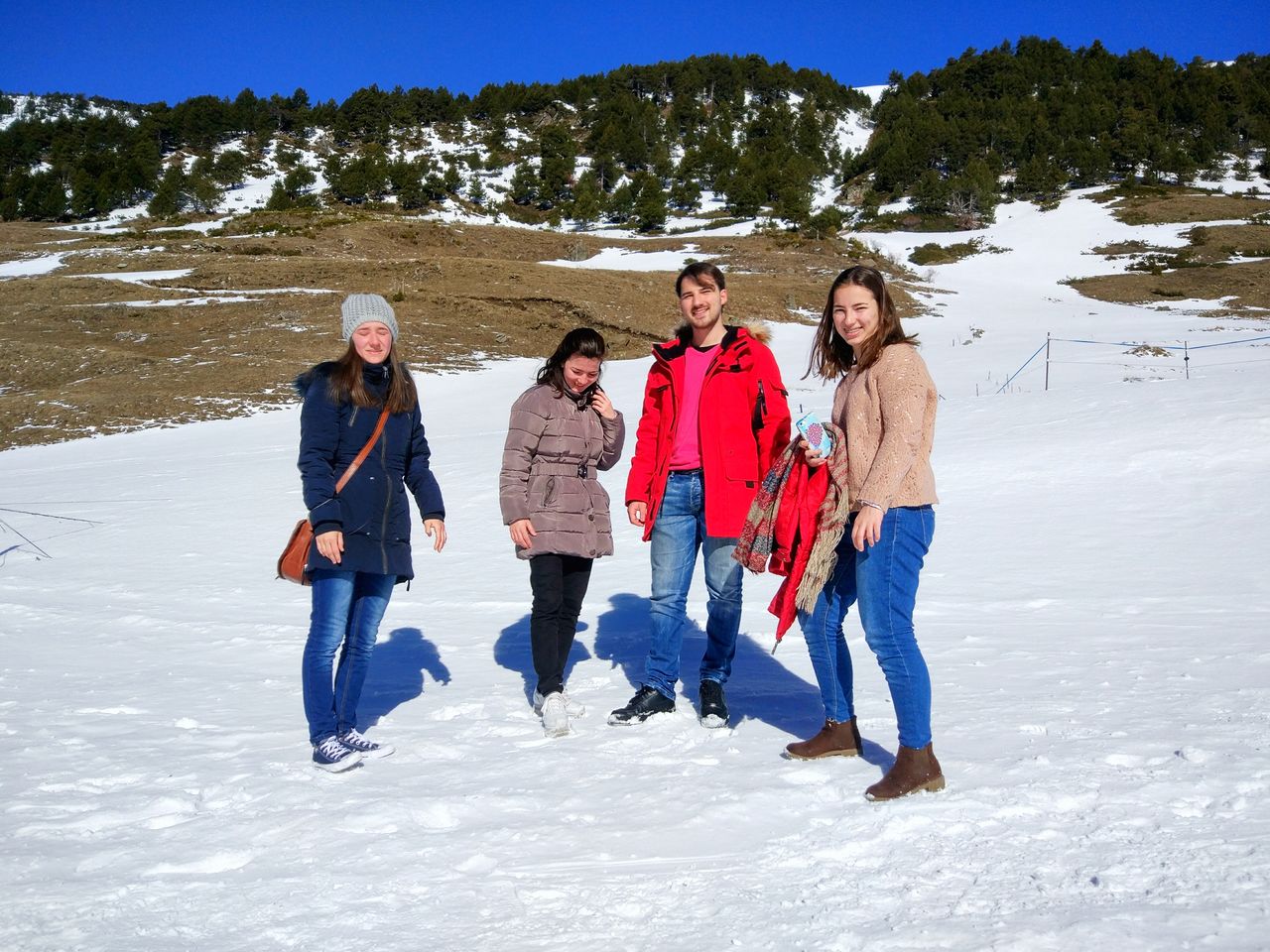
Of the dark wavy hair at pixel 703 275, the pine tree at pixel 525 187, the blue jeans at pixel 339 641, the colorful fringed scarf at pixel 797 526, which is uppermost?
the pine tree at pixel 525 187

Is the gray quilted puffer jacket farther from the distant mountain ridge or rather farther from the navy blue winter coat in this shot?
the distant mountain ridge

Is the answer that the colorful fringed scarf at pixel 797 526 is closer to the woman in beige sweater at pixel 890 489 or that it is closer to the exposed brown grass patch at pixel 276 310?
the woman in beige sweater at pixel 890 489

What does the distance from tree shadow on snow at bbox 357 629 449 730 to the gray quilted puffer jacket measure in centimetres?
118

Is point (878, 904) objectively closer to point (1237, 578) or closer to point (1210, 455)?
point (1237, 578)

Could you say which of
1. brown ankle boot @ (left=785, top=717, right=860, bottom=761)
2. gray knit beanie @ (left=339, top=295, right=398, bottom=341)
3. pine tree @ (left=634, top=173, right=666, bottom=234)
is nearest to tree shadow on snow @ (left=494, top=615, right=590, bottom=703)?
brown ankle boot @ (left=785, top=717, right=860, bottom=761)

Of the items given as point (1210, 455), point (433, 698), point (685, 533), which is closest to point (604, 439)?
point (685, 533)

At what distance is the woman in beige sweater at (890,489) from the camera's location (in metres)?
3.25

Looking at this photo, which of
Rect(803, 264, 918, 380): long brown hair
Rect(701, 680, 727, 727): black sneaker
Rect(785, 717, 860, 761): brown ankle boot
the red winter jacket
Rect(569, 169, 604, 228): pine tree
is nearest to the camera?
Rect(803, 264, 918, 380): long brown hair

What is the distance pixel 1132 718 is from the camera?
394 cm

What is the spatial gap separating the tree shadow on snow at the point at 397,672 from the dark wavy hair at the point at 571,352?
1.76 m

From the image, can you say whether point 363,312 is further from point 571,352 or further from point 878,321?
point 878,321

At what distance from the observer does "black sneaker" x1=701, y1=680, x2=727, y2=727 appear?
13.6 ft

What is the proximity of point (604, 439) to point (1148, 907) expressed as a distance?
107 inches

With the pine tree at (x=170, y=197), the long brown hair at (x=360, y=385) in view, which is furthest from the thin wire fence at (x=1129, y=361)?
the pine tree at (x=170, y=197)
